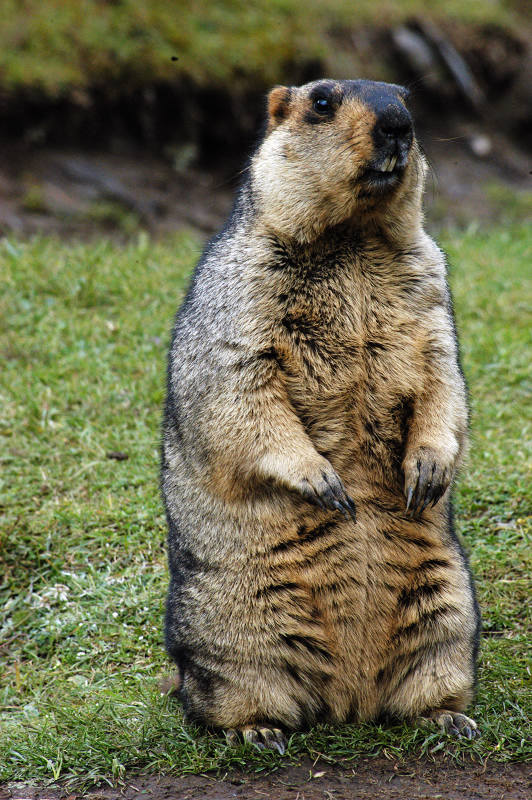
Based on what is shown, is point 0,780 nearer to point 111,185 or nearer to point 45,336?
point 45,336

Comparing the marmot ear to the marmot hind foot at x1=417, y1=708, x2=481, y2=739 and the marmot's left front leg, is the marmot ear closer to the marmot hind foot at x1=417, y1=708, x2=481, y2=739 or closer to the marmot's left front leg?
the marmot's left front leg

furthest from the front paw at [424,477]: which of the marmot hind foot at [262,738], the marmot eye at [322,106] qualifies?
the marmot eye at [322,106]

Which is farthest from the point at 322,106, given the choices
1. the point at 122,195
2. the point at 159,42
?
the point at 159,42

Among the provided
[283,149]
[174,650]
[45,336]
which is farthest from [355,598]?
[45,336]

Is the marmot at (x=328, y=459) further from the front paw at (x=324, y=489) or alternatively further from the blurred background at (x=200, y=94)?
the blurred background at (x=200, y=94)

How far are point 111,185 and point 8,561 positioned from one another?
5898 mm

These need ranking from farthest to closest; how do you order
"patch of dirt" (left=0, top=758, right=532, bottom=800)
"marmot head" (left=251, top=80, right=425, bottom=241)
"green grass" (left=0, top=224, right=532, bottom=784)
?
"green grass" (left=0, top=224, right=532, bottom=784) < "marmot head" (left=251, top=80, right=425, bottom=241) < "patch of dirt" (left=0, top=758, right=532, bottom=800)

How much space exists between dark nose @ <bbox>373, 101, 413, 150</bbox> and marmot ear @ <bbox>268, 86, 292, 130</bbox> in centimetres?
71

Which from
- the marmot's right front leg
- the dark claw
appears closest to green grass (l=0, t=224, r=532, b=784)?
the dark claw

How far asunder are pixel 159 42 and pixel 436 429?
8.33 meters

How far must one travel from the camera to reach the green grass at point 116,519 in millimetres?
4352

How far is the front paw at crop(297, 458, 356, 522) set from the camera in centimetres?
406

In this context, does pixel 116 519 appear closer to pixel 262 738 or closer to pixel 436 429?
pixel 262 738

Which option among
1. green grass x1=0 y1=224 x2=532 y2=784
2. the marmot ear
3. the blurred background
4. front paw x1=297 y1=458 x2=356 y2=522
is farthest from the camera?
the blurred background
